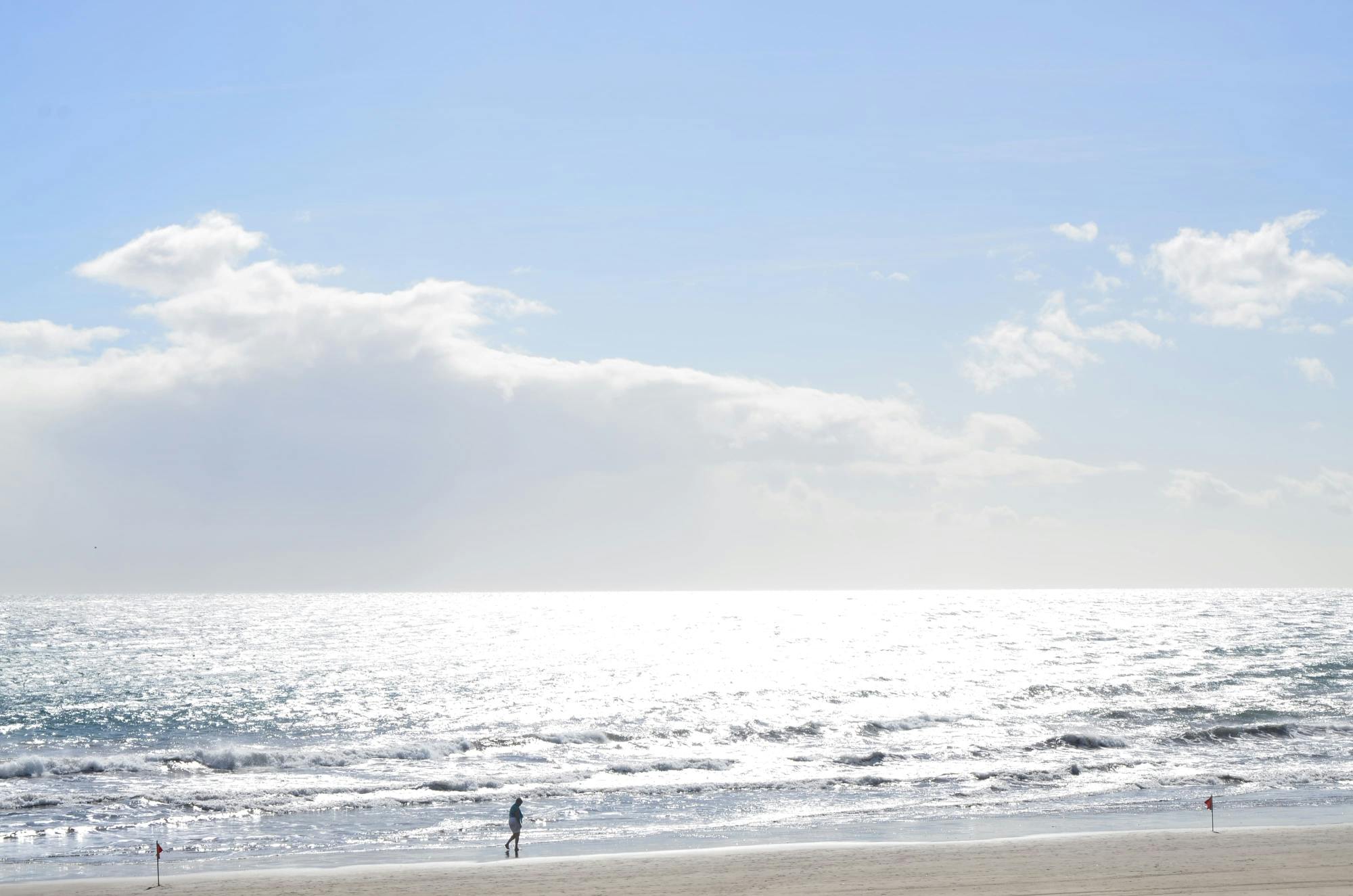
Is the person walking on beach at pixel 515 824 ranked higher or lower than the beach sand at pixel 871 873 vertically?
higher

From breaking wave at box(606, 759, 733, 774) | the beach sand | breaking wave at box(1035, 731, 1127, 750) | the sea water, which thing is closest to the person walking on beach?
the sea water

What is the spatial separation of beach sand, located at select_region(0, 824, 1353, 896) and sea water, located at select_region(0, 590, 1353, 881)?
2011 mm

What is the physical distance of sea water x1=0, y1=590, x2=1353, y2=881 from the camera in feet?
103

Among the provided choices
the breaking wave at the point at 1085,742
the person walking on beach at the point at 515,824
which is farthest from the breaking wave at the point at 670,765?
the breaking wave at the point at 1085,742

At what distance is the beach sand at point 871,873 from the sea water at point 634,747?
2011 mm

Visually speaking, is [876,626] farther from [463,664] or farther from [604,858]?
[604,858]

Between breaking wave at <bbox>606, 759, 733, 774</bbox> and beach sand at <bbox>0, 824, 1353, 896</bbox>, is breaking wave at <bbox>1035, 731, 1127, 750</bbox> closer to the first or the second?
breaking wave at <bbox>606, 759, 733, 774</bbox>

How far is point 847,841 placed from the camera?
2884 centimetres

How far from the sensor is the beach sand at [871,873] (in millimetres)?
23469

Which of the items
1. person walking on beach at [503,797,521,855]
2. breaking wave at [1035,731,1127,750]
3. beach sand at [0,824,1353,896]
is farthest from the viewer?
breaking wave at [1035,731,1127,750]

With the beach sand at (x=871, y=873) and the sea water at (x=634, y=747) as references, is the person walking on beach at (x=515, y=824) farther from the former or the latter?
the beach sand at (x=871, y=873)

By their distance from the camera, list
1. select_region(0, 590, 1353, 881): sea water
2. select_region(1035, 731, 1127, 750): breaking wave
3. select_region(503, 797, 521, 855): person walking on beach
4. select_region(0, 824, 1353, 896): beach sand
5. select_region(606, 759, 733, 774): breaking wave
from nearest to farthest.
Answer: select_region(0, 824, 1353, 896): beach sand, select_region(503, 797, 521, 855): person walking on beach, select_region(0, 590, 1353, 881): sea water, select_region(606, 759, 733, 774): breaking wave, select_region(1035, 731, 1127, 750): breaking wave

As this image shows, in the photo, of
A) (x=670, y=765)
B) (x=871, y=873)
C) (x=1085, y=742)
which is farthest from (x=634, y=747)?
(x=871, y=873)

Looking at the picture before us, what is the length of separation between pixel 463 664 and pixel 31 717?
3736cm
